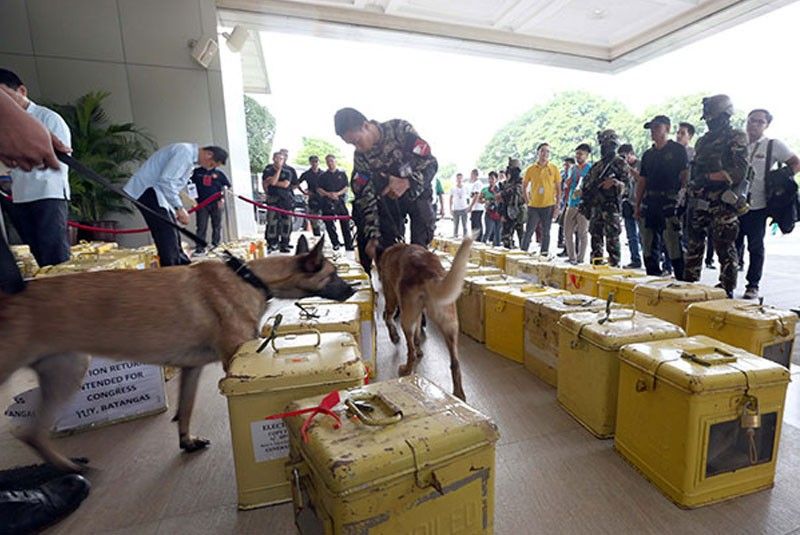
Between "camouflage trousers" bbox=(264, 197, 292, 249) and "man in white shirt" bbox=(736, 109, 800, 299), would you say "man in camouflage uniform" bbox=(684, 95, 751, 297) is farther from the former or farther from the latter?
"camouflage trousers" bbox=(264, 197, 292, 249)

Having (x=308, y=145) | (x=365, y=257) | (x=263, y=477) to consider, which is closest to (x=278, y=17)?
(x=365, y=257)

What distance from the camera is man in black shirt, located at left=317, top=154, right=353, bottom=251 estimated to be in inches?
307

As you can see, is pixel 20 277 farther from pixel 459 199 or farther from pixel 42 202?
pixel 459 199

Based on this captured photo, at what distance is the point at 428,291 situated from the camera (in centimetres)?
215

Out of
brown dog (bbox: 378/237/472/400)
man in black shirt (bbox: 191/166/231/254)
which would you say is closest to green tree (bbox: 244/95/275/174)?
man in black shirt (bbox: 191/166/231/254)

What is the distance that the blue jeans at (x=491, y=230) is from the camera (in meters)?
8.16

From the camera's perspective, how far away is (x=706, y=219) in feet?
11.1

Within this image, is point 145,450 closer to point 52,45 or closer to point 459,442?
point 459,442

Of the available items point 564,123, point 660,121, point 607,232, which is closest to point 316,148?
point 564,123

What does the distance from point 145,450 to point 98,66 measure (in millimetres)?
8508

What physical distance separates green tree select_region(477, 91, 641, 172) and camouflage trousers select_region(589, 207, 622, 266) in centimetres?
2778

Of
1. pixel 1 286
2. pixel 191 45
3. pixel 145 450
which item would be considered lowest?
pixel 145 450

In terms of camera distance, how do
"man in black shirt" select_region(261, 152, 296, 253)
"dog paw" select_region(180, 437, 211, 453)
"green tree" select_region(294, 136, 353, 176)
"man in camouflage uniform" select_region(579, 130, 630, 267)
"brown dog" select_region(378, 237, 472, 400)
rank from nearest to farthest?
"dog paw" select_region(180, 437, 211, 453), "brown dog" select_region(378, 237, 472, 400), "man in camouflage uniform" select_region(579, 130, 630, 267), "man in black shirt" select_region(261, 152, 296, 253), "green tree" select_region(294, 136, 353, 176)

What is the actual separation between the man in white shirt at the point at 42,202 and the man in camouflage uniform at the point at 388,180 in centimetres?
192
